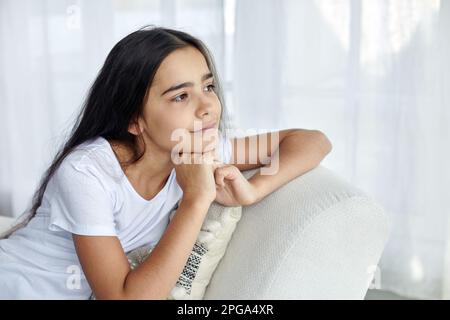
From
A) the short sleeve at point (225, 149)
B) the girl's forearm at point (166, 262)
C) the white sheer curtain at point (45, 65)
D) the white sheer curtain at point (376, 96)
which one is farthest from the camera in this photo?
the white sheer curtain at point (45, 65)

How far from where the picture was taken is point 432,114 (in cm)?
199

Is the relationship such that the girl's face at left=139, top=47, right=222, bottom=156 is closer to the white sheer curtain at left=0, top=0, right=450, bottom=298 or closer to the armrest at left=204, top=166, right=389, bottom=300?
the armrest at left=204, top=166, right=389, bottom=300

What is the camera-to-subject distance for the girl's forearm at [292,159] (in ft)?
3.87

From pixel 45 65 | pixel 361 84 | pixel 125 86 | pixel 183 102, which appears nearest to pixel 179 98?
pixel 183 102

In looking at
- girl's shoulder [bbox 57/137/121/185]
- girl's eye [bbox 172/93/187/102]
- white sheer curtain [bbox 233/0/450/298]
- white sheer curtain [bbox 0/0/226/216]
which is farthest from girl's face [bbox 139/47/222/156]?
white sheer curtain [bbox 0/0/226/216]

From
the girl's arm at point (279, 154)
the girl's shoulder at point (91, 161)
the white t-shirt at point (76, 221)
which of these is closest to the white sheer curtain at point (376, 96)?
the girl's arm at point (279, 154)

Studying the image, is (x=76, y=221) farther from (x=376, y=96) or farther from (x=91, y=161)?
(x=376, y=96)

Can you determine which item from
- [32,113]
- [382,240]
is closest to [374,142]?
[382,240]

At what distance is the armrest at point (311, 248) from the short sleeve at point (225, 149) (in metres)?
0.23

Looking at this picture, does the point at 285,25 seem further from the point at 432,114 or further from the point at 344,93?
the point at 432,114

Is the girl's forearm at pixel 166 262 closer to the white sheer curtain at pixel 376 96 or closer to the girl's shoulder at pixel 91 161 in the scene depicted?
the girl's shoulder at pixel 91 161

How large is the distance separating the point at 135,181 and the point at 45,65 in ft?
5.39

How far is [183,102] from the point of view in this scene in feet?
3.77

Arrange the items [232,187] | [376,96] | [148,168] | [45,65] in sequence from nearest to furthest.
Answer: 1. [232,187]
2. [148,168]
3. [376,96]
4. [45,65]
